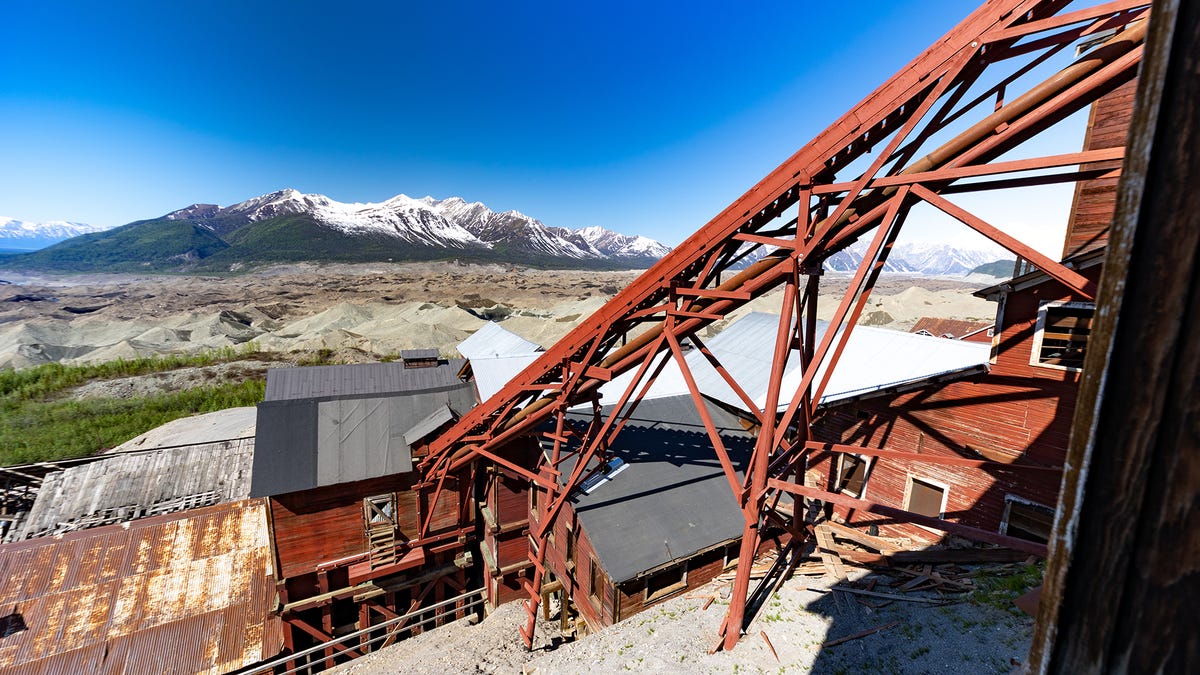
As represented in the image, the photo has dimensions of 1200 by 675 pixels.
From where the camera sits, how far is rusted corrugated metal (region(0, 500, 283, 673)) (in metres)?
11.2

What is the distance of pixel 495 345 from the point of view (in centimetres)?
2584

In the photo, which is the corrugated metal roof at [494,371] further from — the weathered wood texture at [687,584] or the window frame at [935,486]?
the window frame at [935,486]

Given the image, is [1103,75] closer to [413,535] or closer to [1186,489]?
[1186,489]

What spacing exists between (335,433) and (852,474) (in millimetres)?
16537

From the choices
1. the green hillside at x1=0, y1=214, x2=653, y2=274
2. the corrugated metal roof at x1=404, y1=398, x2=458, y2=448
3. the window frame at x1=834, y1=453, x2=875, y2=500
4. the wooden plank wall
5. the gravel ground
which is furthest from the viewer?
the green hillside at x1=0, y1=214, x2=653, y2=274

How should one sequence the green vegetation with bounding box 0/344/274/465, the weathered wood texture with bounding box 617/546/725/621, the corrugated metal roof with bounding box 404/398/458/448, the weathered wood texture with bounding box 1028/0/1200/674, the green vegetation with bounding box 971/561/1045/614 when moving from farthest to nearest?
1. the green vegetation with bounding box 0/344/274/465
2. the corrugated metal roof with bounding box 404/398/458/448
3. the weathered wood texture with bounding box 617/546/725/621
4. the green vegetation with bounding box 971/561/1045/614
5. the weathered wood texture with bounding box 1028/0/1200/674

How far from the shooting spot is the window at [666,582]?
11.5 meters

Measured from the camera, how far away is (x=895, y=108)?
221 inches

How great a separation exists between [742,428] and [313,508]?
15017 mm

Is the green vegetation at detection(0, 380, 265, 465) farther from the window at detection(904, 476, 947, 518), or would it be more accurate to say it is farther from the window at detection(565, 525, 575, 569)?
the window at detection(904, 476, 947, 518)

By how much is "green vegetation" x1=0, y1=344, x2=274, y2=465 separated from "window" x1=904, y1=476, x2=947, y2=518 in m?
38.2

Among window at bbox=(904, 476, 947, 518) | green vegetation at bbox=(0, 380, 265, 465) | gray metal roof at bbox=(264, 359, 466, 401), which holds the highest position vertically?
gray metal roof at bbox=(264, 359, 466, 401)

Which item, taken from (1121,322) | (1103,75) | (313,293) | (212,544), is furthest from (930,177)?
(313,293)

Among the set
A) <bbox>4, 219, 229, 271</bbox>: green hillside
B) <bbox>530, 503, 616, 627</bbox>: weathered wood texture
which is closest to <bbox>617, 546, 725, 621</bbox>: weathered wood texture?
<bbox>530, 503, 616, 627</bbox>: weathered wood texture
